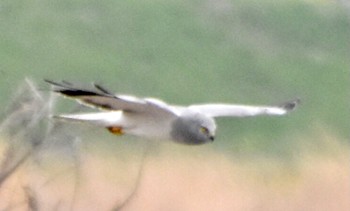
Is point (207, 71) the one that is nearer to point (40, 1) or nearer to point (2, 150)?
point (40, 1)

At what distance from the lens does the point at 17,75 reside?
9.19 ft

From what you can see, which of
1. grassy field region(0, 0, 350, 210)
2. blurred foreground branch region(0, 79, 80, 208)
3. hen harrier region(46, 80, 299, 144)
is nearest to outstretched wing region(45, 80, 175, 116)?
hen harrier region(46, 80, 299, 144)

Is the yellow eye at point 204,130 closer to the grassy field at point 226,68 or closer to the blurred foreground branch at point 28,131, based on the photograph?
the blurred foreground branch at point 28,131

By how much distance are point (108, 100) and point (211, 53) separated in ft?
6.22

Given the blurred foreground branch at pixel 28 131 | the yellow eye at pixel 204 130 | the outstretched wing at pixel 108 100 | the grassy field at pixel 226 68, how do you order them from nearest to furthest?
1. the outstretched wing at pixel 108 100
2. the yellow eye at pixel 204 130
3. the blurred foreground branch at pixel 28 131
4. the grassy field at pixel 226 68

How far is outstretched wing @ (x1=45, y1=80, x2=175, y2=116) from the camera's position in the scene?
4.71ft

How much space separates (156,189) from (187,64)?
478 mm

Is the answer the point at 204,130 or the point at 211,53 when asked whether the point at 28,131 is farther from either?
the point at 211,53

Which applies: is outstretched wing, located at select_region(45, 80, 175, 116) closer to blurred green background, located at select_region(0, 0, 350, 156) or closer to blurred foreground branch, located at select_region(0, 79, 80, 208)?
blurred foreground branch, located at select_region(0, 79, 80, 208)

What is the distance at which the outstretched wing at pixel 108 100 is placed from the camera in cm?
143

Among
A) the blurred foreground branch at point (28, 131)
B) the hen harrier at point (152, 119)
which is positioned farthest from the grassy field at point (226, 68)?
the hen harrier at point (152, 119)

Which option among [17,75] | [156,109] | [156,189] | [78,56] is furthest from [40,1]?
[156,109]

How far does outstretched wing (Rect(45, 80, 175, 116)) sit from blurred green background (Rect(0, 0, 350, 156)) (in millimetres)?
1320

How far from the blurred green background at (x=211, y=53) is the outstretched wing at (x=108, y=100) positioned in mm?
1320
